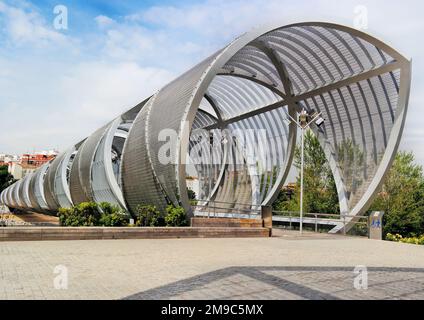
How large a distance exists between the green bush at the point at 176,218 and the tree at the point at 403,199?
63.1 ft

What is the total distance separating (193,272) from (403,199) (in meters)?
27.0

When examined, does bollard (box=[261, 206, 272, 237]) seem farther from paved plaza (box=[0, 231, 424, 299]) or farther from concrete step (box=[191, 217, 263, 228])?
paved plaza (box=[0, 231, 424, 299])

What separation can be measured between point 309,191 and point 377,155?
12.4m

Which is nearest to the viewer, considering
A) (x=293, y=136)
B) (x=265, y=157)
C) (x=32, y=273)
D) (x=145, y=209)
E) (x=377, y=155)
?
(x=32, y=273)

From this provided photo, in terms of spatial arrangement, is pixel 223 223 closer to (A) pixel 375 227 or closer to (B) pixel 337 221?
(A) pixel 375 227

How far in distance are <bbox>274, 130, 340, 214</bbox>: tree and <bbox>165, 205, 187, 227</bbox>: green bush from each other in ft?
66.6

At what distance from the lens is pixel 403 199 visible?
30.8m

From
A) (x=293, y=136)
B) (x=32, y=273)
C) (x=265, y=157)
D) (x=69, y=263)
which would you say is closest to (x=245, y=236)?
(x=69, y=263)

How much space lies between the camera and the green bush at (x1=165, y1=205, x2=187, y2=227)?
16.1 metres

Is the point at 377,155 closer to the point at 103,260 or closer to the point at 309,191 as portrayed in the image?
the point at 309,191

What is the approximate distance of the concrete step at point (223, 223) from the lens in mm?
16219

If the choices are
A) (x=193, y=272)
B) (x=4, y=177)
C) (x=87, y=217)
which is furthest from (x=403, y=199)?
(x=4, y=177)

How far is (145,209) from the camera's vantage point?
17.7 meters
